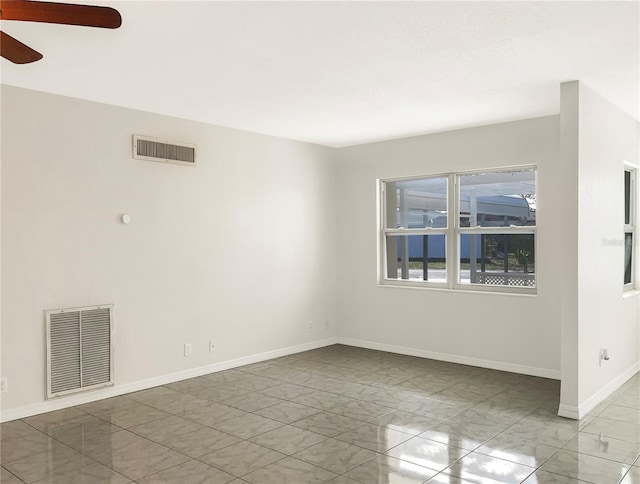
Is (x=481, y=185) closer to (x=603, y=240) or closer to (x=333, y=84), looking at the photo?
(x=603, y=240)

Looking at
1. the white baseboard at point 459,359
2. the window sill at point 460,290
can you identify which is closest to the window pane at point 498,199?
the window sill at point 460,290

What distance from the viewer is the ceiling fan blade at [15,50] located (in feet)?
7.75

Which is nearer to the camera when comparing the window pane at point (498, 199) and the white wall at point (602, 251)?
the white wall at point (602, 251)

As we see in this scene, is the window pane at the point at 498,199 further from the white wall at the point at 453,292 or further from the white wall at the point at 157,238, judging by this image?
the white wall at the point at 157,238

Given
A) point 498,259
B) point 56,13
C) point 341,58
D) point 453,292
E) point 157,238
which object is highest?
point 341,58

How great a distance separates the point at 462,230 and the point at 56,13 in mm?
4522

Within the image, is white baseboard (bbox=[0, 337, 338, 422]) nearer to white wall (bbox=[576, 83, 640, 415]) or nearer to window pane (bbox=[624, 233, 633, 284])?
white wall (bbox=[576, 83, 640, 415])

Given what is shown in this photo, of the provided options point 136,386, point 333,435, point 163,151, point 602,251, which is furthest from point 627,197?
point 136,386

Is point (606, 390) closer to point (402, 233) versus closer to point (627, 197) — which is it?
point (627, 197)

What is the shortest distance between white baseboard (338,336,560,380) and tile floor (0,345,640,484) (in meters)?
0.16

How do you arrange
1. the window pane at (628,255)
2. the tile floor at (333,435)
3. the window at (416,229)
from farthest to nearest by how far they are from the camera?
the window at (416,229), the window pane at (628,255), the tile floor at (333,435)

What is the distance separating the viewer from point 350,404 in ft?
14.1

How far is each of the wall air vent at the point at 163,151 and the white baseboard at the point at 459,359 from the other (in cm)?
301

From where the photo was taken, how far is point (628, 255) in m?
5.35
